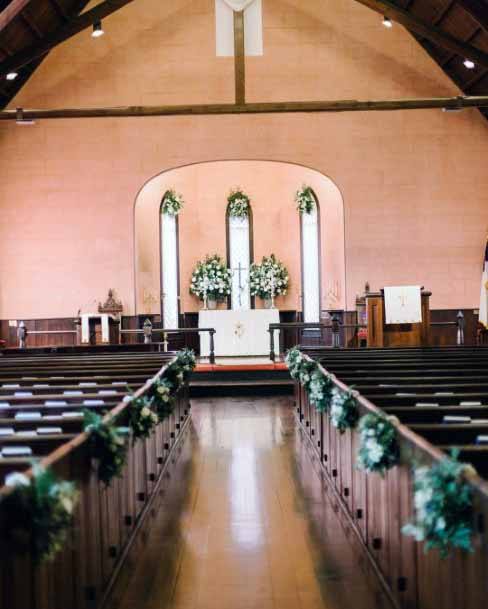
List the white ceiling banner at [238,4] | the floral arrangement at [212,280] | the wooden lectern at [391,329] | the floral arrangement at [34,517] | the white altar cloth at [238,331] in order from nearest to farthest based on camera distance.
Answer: the floral arrangement at [34,517]
the wooden lectern at [391,329]
the white ceiling banner at [238,4]
the white altar cloth at [238,331]
the floral arrangement at [212,280]

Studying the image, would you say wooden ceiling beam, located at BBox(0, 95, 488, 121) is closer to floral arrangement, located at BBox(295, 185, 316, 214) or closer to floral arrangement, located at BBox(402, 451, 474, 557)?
floral arrangement, located at BBox(295, 185, 316, 214)

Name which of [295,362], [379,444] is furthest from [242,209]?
[379,444]

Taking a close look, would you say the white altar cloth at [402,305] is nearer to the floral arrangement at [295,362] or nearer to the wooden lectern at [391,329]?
the wooden lectern at [391,329]

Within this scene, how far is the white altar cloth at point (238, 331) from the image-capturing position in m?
12.6

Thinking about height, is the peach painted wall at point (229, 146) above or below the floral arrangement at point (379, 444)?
above

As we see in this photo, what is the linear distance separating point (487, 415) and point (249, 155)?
954cm

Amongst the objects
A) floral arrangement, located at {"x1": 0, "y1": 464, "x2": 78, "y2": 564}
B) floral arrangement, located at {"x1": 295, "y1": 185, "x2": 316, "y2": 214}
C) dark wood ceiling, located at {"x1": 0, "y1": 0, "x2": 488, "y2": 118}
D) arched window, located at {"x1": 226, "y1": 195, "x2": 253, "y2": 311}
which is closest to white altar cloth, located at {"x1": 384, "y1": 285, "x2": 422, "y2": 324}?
Answer: dark wood ceiling, located at {"x1": 0, "y1": 0, "x2": 488, "y2": 118}

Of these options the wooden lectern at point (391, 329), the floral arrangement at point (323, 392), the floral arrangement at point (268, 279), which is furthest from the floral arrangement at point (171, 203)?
the floral arrangement at point (323, 392)

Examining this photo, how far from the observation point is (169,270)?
1461cm

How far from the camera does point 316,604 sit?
2.87 m

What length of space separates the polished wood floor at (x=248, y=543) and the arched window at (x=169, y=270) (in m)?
8.25

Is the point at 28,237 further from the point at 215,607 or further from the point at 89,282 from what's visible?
the point at 215,607

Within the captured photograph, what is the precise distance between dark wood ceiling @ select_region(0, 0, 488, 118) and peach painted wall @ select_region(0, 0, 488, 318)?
31 cm

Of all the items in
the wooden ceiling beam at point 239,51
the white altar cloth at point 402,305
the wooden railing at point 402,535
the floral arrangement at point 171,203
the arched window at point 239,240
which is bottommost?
the wooden railing at point 402,535
